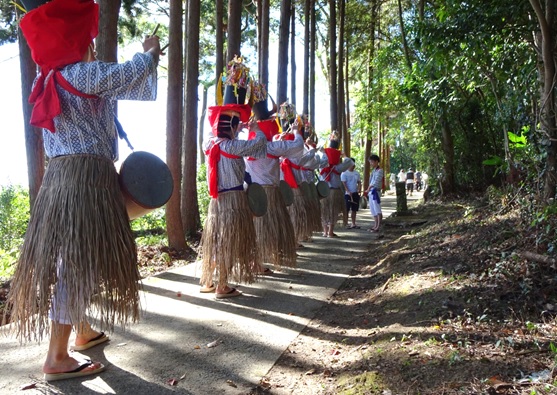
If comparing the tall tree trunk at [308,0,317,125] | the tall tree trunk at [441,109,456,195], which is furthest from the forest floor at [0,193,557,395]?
the tall tree trunk at [308,0,317,125]

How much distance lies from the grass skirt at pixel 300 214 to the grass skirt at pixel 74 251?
16.6ft

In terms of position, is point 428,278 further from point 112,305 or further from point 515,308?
point 112,305

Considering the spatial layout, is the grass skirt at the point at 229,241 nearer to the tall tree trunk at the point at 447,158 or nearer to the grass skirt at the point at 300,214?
the grass skirt at the point at 300,214

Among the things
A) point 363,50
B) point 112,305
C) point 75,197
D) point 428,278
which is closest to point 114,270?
point 112,305

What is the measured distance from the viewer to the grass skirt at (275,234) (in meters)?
5.42

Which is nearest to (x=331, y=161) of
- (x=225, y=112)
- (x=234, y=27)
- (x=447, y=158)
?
(x=234, y=27)

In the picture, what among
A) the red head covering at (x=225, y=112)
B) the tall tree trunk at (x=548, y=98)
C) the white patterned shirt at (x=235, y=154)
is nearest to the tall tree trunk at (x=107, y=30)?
the red head covering at (x=225, y=112)

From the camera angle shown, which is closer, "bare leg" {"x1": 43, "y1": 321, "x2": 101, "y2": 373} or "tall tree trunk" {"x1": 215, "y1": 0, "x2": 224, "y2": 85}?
"bare leg" {"x1": 43, "y1": 321, "x2": 101, "y2": 373}

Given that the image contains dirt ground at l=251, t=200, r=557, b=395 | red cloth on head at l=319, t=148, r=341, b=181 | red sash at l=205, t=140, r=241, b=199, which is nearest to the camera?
dirt ground at l=251, t=200, r=557, b=395

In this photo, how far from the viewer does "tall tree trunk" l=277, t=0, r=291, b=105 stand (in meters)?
10.1

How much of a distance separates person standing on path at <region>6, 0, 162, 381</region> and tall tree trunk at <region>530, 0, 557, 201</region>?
3.40 metres

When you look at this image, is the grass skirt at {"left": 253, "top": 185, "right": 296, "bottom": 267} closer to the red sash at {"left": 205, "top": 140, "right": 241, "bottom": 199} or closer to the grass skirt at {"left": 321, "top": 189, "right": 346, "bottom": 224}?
the red sash at {"left": 205, "top": 140, "right": 241, "bottom": 199}

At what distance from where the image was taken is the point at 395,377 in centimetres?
237

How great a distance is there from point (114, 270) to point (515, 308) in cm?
239
